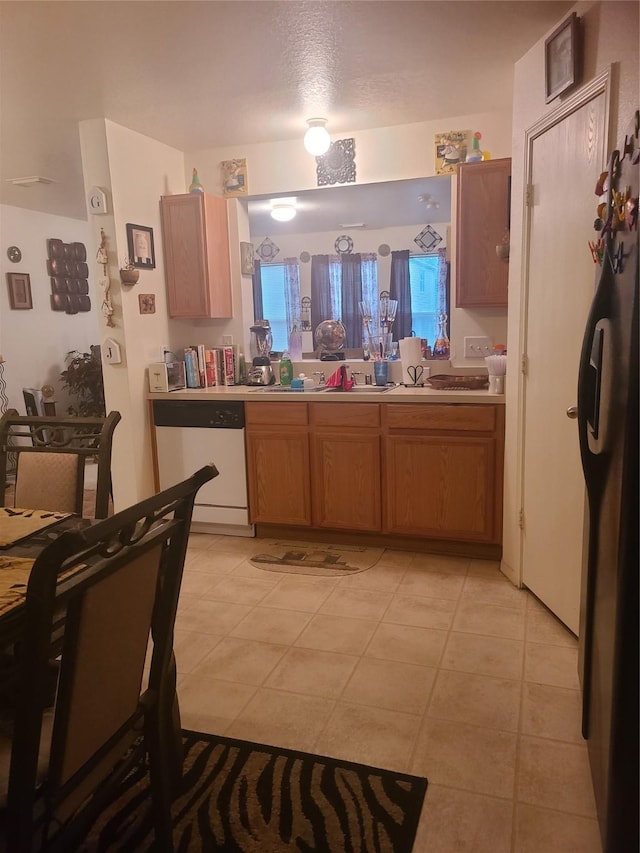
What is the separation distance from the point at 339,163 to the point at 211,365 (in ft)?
4.88

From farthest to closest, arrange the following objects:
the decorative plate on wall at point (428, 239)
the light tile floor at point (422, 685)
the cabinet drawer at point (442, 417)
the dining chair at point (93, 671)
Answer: the decorative plate on wall at point (428, 239)
the cabinet drawer at point (442, 417)
the light tile floor at point (422, 685)
the dining chair at point (93, 671)

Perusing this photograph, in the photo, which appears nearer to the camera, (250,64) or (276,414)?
(250,64)

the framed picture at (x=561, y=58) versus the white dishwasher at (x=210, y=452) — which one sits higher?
the framed picture at (x=561, y=58)

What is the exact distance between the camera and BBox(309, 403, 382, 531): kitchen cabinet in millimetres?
3373

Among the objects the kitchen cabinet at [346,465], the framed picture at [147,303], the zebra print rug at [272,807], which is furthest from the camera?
the framed picture at [147,303]

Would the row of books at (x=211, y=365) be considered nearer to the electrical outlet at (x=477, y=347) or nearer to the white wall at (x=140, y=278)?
the white wall at (x=140, y=278)

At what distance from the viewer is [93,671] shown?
1.12 metres

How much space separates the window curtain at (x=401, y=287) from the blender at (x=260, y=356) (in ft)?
8.58

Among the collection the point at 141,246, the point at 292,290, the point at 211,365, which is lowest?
the point at 211,365

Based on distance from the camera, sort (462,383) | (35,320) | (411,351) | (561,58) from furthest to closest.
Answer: (35,320) → (411,351) → (462,383) → (561,58)

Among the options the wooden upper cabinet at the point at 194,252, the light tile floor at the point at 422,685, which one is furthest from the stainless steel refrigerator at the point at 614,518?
the wooden upper cabinet at the point at 194,252

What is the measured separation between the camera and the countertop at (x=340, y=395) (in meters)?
3.14

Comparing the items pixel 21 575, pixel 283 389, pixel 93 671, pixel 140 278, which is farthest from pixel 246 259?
pixel 93 671

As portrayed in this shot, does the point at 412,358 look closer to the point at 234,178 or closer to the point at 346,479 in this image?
the point at 346,479
